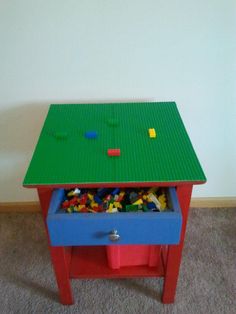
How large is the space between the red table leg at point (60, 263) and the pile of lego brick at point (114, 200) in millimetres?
62

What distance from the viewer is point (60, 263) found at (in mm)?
933

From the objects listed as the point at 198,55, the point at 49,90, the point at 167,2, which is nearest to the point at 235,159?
the point at 198,55

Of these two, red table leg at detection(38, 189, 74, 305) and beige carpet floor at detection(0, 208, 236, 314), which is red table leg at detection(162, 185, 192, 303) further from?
red table leg at detection(38, 189, 74, 305)

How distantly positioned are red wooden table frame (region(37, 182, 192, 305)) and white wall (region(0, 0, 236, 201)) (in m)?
0.49

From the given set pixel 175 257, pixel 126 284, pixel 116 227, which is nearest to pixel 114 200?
pixel 116 227

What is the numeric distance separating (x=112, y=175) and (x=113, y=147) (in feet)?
0.44

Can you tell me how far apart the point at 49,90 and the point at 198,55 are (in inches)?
23.1

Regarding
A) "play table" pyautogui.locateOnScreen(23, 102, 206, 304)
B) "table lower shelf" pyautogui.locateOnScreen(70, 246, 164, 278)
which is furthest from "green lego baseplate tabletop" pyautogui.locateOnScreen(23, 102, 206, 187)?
"table lower shelf" pyautogui.locateOnScreen(70, 246, 164, 278)

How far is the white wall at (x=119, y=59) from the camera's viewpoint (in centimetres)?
100

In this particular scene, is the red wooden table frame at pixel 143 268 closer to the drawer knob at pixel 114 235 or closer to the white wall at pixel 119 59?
the drawer knob at pixel 114 235

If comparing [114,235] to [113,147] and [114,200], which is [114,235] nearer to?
[114,200]

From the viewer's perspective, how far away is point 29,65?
110 cm

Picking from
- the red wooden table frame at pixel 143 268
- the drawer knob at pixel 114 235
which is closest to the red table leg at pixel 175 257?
the red wooden table frame at pixel 143 268

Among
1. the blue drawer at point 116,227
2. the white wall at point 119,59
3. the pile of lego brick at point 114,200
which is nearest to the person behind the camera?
the blue drawer at point 116,227
